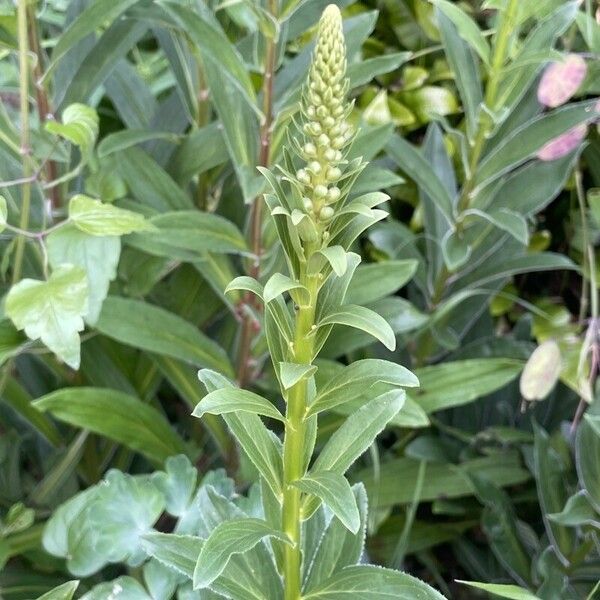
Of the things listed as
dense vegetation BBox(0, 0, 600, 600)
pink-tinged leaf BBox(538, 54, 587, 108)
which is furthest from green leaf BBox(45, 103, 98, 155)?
pink-tinged leaf BBox(538, 54, 587, 108)

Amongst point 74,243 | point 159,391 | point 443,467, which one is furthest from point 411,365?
point 74,243

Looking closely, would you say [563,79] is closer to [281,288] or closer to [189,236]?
[189,236]

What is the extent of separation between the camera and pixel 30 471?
1.11 m

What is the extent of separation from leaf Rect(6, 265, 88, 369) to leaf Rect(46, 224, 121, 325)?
0.14 ft

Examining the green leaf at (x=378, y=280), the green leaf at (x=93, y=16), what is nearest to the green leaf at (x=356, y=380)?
the green leaf at (x=378, y=280)

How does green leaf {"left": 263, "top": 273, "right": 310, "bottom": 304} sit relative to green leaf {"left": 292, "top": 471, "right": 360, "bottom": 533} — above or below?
above

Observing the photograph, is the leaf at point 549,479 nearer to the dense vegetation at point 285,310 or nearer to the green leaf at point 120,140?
the dense vegetation at point 285,310

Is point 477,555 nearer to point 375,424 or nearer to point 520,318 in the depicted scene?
point 520,318

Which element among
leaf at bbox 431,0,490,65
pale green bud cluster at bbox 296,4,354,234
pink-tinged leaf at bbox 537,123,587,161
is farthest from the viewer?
pink-tinged leaf at bbox 537,123,587,161

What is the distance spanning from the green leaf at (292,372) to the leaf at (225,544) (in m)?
0.12

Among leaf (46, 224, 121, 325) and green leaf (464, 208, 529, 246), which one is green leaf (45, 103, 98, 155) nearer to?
leaf (46, 224, 121, 325)

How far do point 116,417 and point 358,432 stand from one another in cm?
42

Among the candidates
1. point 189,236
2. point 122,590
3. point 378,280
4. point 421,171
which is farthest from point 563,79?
point 122,590

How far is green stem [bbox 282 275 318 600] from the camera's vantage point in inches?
16.6
